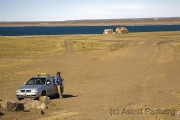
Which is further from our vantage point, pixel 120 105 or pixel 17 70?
pixel 17 70

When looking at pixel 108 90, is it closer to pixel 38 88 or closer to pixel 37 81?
pixel 37 81

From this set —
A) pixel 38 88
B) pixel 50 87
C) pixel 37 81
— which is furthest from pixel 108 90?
pixel 38 88

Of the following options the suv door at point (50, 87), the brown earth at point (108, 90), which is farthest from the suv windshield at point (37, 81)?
the brown earth at point (108, 90)

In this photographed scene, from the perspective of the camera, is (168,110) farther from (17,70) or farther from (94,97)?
(17,70)

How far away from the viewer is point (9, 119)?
1292 centimetres

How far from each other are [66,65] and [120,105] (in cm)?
2320

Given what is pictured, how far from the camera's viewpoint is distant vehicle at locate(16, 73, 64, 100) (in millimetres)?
18047

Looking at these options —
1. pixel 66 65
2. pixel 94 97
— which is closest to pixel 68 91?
pixel 94 97

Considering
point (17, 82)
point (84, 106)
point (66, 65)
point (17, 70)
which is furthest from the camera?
point (66, 65)

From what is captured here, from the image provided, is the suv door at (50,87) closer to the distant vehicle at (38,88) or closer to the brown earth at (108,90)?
the distant vehicle at (38,88)

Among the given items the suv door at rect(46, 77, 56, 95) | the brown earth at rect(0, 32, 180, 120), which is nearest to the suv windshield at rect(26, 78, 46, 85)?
the suv door at rect(46, 77, 56, 95)

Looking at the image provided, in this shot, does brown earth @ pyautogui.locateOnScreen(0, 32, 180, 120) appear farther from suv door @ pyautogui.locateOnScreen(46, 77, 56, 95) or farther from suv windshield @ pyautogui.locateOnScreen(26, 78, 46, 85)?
suv windshield @ pyautogui.locateOnScreen(26, 78, 46, 85)

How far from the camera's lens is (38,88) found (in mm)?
18297

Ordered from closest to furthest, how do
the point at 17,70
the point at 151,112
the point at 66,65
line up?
the point at 151,112 < the point at 17,70 < the point at 66,65
